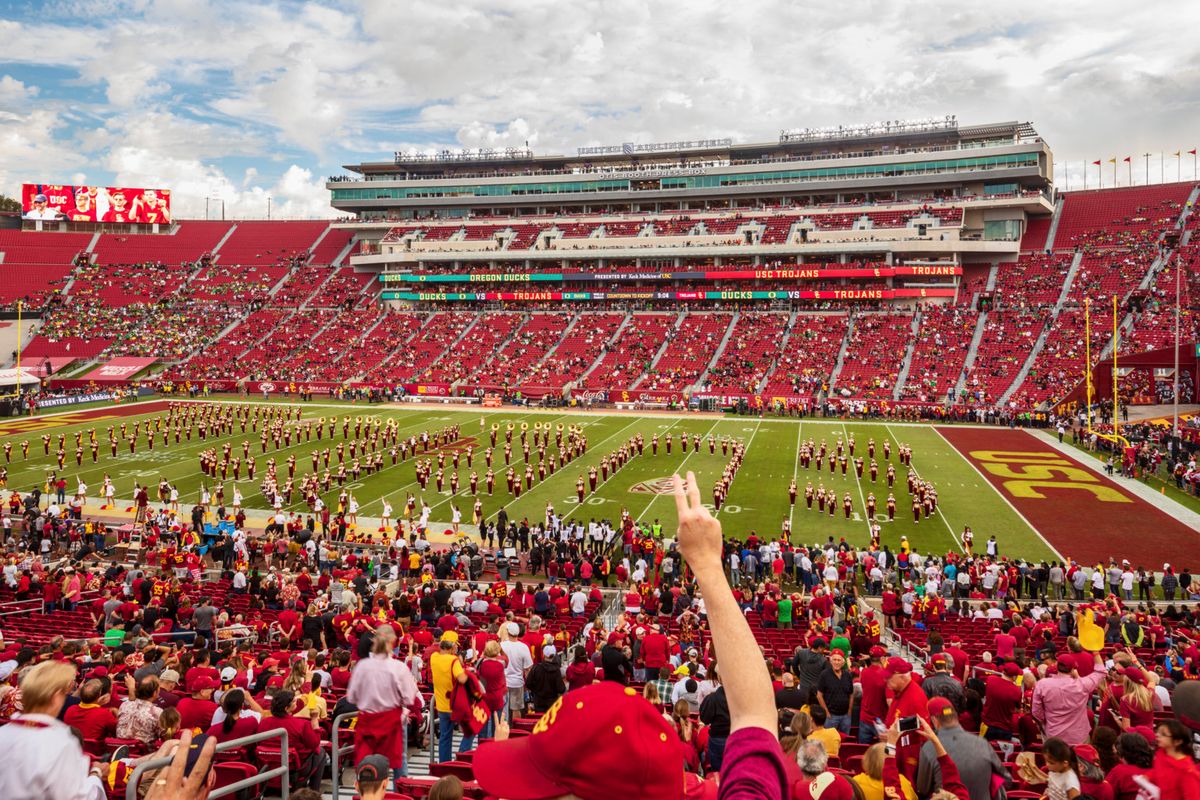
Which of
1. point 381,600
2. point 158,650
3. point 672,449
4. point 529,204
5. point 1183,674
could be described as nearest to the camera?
point 158,650

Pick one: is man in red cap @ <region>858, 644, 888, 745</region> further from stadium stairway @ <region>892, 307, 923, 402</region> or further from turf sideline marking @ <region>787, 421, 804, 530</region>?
stadium stairway @ <region>892, 307, 923, 402</region>

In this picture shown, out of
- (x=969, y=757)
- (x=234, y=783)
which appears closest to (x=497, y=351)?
(x=234, y=783)

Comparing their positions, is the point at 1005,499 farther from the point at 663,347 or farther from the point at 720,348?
the point at 663,347

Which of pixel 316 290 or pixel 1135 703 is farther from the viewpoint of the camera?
pixel 316 290

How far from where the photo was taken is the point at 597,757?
1.50m

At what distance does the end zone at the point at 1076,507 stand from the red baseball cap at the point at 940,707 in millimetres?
18636

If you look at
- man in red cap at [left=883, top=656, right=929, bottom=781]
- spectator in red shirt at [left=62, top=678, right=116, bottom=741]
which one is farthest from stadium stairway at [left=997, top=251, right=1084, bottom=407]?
spectator in red shirt at [left=62, top=678, right=116, bottom=741]

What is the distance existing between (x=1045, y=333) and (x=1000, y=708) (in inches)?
1997

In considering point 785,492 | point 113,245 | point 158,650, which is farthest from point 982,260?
point 113,245

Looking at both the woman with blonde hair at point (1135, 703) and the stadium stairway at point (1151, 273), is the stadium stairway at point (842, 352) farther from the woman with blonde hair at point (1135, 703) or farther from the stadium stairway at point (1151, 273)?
the woman with blonde hair at point (1135, 703)

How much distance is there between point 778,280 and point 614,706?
62547 mm

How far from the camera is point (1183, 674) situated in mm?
8797

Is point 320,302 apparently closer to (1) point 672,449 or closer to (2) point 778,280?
(2) point 778,280

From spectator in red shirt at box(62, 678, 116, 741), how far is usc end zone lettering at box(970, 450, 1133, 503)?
90.4 feet
